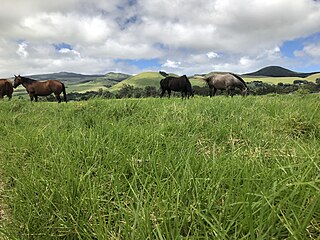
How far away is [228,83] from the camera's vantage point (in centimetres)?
2347

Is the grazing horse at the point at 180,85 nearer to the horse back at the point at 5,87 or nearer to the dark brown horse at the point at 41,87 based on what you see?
the dark brown horse at the point at 41,87

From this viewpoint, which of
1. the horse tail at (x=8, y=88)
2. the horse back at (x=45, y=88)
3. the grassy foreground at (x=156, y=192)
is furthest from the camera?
the horse tail at (x=8, y=88)

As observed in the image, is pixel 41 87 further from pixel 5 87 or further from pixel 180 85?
pixel 180 85

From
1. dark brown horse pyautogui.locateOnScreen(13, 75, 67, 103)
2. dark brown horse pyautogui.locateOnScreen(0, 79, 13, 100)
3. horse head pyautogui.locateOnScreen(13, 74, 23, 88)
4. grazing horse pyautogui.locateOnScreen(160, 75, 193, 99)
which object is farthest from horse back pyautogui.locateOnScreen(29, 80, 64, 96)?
grazing horse pyautogui.locateOnScreen(160, 75, 193, 99)

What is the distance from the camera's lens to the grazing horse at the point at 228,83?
2342 centimetres

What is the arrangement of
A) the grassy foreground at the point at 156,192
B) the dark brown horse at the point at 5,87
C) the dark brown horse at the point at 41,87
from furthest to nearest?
the dark brown horse at the point at 5,87 < the dark brown horse at the point at 41,87 < the grassy foreground at the point at 156,192

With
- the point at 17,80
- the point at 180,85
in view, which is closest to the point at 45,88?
the point at 17,80

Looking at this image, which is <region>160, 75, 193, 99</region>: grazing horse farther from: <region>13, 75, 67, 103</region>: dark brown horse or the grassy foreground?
the grassy foreground

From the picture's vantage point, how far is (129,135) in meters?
3.53

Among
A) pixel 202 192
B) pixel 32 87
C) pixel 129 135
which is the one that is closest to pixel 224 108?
pixel 129 135

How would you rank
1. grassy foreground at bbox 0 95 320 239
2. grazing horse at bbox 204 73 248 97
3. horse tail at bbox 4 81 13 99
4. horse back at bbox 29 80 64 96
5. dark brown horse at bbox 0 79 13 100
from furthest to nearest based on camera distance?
horse tail at bbox 4 81 13 99 → dark brown horse at bbox 0 79 13 100 → grazing horse at bbox 204 73 248 97 → horse back at bbox 29 80 64 96 → grassy foreground at bbox 0 95 320 239

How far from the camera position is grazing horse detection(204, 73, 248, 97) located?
2342 centimetres

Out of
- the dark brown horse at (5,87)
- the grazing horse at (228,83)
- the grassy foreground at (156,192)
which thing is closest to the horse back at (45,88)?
the dark brown horse at (5,87)

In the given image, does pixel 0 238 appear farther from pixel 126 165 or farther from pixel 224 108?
pixel 224 108
